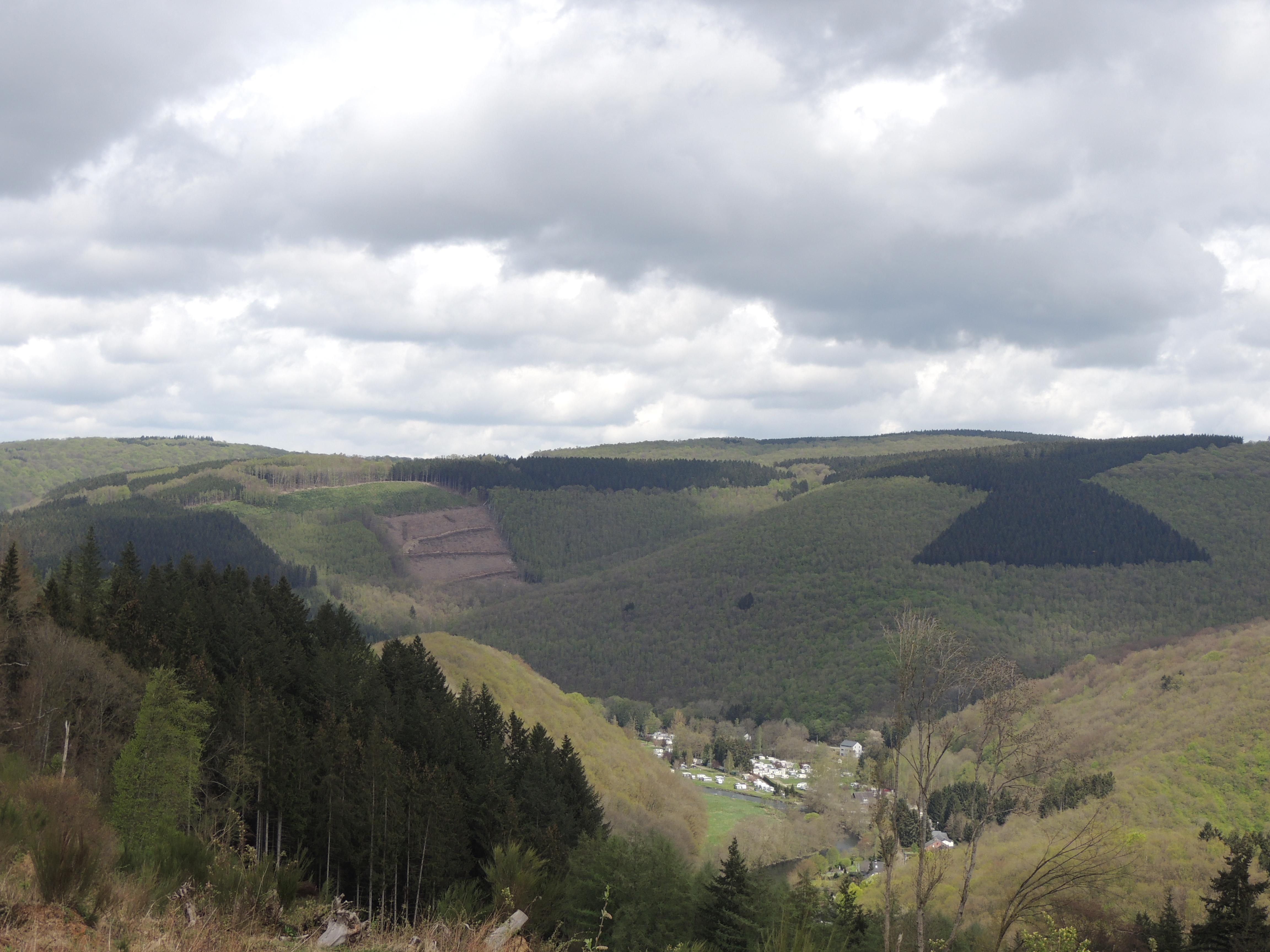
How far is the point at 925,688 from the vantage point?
34344 mm

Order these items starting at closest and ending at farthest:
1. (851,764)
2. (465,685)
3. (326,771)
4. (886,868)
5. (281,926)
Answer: (281,926) < (886,868) < (326,771) < (465,685) < (851,764)

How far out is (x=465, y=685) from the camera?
85.1 m

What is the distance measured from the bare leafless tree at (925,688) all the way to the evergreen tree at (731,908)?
990cm

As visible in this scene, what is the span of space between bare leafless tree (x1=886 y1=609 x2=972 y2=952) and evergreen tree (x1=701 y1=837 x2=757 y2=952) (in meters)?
9.90

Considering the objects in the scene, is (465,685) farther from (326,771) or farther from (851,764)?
(851,764)

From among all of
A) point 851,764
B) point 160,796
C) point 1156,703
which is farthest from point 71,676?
point 1156,703

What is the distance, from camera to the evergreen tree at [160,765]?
4003 centimetres

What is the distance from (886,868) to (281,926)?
77.7 ft

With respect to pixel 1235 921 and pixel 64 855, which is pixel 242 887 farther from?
pixel 1235 921

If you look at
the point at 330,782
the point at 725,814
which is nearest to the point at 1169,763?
the point at 725,814

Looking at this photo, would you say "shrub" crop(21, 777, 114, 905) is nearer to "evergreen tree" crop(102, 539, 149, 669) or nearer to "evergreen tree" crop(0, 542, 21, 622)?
"evergreen tree" crop(0, 542, 21, 622)

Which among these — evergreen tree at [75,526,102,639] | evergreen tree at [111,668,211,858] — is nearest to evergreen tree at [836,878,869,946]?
evergreen tree at [111,668,211,858]

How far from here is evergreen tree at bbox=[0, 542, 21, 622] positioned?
183ft

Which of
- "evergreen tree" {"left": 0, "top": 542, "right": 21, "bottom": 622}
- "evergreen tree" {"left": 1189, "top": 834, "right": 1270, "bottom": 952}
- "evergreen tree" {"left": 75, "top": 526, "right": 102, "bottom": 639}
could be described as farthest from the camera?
"evergreen tree" {"left": 75, "top": 526, "right": 102, "bottom": 639}
